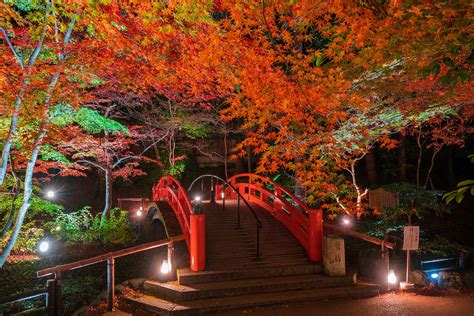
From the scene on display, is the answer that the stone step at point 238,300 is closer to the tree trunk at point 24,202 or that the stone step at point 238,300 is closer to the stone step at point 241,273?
the stone step at point 241,273

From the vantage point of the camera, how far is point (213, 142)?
25.5m

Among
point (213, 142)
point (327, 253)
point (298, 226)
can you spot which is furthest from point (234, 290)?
point (213, 142)

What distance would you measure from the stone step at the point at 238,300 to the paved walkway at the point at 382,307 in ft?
0.48

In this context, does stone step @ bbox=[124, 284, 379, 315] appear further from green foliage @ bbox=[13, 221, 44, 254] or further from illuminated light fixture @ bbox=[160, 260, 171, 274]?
green foliage @ bbox=[13, 221, 44, 254]

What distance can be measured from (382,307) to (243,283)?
3.11 metres

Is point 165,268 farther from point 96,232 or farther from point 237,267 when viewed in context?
point 96,232

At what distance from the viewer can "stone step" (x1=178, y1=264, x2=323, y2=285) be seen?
26.2 ft

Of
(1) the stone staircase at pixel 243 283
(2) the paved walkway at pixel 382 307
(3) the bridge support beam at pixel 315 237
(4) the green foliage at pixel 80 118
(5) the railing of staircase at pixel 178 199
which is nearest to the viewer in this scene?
(2) the paved walkway at pixel 382 307

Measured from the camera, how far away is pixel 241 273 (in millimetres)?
8250

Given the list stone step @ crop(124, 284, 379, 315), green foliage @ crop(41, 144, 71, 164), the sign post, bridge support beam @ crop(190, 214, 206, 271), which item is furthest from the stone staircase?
green foliage @ crop(41, 144, 71, 164)

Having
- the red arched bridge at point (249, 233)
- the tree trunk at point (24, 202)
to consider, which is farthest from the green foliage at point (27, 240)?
the red arched bridge at point (249, 233)

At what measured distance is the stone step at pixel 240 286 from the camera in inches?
293

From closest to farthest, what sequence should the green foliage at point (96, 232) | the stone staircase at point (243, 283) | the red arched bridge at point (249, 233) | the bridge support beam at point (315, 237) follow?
1. the stone staircase at point (243, 283)
2. the red arched bridge at point (249, 233)
3. the bridge support beam at point (315, 237)
4. the green foliage at point (96, 232)

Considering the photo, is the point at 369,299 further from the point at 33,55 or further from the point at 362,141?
the point at 33,55
